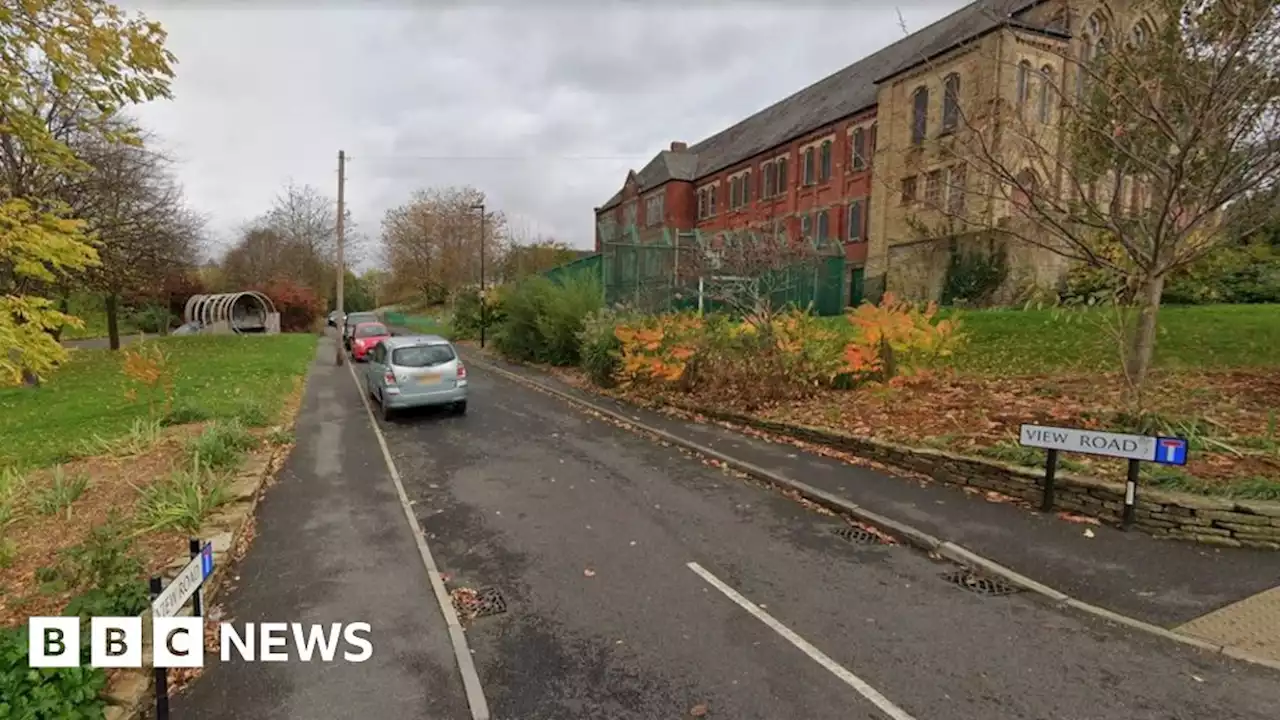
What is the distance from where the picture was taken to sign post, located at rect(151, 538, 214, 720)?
2881mm

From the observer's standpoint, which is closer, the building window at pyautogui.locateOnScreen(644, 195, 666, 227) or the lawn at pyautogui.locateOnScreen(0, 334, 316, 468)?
the lawn at pyautogui.locateOnScreen(0, 334, 316, 468)

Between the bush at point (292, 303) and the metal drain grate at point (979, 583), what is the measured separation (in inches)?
1985

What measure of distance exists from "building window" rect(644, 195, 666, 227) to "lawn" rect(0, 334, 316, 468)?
31.7 m

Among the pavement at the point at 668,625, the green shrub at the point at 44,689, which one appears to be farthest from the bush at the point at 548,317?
the green shrub at the point at 44,689

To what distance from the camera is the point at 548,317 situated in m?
20.5

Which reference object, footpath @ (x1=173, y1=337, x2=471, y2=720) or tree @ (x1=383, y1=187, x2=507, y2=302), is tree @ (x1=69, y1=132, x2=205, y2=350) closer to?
footpath @ (x1=173, y1=337, x2=471, y2=720)

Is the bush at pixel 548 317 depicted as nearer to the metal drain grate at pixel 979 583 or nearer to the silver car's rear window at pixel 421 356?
the silver car's rear window at pixel 421 356

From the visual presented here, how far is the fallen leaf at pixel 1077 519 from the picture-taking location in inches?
242

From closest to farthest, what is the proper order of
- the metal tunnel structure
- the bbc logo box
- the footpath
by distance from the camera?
the bbc logo box < the footpath < the metal tunnel structure

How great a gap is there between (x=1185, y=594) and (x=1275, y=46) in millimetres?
5536

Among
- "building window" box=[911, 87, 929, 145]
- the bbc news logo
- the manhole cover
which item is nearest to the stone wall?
the manhole cover

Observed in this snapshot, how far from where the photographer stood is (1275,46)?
20.9ft

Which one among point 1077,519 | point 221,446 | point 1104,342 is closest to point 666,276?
point 1104,342

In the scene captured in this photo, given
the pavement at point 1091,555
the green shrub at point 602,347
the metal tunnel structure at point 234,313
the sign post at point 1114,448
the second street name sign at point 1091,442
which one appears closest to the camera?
the pavement at point 1091,555
